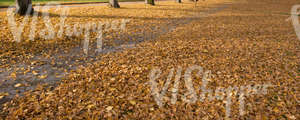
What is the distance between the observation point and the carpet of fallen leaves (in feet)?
13.2

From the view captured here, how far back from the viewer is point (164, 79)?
5.40m

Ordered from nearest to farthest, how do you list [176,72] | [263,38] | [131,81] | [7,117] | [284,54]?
[7,117] → [131,81] → [176,72] → [284,54] → [263,38]

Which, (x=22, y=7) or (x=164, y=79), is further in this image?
(x=22, y=7)

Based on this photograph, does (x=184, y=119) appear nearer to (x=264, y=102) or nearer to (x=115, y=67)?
(x=264, y=102)

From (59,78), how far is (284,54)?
25.0 feet

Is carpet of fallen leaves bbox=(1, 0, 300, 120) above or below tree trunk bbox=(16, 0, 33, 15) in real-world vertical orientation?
below

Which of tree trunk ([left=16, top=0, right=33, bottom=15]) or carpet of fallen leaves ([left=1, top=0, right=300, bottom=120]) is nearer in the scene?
carpet of fallen leaves ([left=1, top=0, right=300, bottom=120])

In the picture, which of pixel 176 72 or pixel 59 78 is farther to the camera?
pixel 176 72

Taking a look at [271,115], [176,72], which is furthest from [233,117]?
[176,72]

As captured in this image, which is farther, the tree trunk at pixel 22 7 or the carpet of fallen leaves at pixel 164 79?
the tree trunk at pixel 22 7

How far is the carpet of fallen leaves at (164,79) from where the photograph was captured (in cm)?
403

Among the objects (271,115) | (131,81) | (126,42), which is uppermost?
(126,42)

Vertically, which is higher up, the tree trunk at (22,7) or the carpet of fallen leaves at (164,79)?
the tree trunk at (22,7)

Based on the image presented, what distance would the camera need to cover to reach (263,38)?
391 inches
